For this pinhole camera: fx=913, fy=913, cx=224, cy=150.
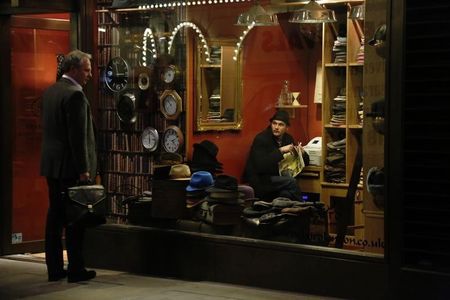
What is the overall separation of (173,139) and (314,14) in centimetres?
193

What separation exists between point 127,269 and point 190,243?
0.83m

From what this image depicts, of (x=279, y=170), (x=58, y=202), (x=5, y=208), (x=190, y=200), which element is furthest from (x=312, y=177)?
(x=5, y=208)

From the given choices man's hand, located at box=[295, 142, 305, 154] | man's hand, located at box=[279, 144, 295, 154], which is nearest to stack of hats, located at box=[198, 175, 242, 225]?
man's hand, located at box=[279, 144, 295, 154]

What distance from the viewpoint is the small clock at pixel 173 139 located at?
30.7ft

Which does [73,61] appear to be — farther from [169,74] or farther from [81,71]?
[169,74]

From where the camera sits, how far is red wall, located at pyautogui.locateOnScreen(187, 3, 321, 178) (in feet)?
31.3

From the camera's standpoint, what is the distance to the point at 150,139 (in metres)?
9.45

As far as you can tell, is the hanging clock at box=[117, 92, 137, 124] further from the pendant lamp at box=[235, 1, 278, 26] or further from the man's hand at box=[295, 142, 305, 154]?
the man's hand at box=[295, 142, 305, 154]

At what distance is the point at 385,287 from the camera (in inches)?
296

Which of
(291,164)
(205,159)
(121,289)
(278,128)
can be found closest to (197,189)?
(205,159)

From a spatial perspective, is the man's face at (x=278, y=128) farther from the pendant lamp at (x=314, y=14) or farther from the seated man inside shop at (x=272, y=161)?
the pendant lamp at (x=314, y=14)

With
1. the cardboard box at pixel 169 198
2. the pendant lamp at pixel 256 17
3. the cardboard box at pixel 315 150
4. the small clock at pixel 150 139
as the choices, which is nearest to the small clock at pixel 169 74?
the small clock at pixel 150 139

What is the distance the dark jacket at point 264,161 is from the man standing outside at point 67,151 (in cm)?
170

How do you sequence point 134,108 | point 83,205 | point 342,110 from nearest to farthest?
point 83,205
point 342,110
point 134,108
